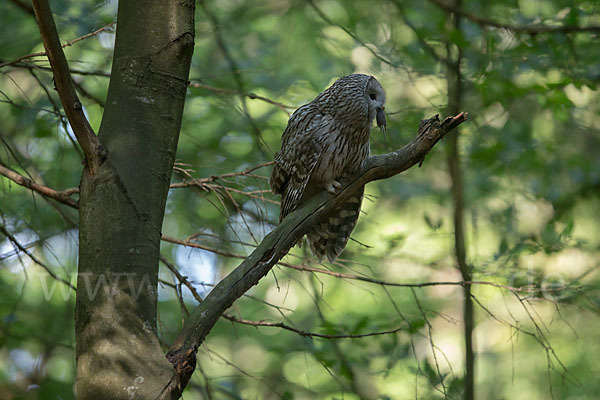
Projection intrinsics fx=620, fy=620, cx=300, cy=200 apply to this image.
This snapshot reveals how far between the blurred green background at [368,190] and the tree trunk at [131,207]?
613mm

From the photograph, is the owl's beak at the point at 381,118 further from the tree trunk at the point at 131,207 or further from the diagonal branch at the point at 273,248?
the tree trunk at the point at 131,207

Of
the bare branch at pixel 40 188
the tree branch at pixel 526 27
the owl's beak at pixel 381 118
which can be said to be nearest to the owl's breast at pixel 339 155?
the owl's beak at pixel 381 118

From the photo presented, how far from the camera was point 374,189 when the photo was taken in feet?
21.2

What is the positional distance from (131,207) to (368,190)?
440 centimetres

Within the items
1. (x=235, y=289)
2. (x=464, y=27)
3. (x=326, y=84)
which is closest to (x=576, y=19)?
(x=464, y=27)

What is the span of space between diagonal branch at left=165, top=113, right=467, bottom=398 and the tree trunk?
9 centimetres

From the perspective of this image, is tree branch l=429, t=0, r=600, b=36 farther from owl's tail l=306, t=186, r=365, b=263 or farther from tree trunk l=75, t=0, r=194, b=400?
tree trunk l=75, t=0, r=194, b=400

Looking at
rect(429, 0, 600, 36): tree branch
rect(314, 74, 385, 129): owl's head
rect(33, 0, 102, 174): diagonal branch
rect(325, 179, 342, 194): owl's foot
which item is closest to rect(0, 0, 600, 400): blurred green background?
rect(429, 0, 600, 36): tree branch

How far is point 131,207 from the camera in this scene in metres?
2.29

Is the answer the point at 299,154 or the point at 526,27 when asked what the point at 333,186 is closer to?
the point at 299,154

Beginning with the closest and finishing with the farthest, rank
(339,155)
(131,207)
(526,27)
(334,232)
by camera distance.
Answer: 1. (131,207)
2. (339,155)
3. (334,232)
4. (526,27)

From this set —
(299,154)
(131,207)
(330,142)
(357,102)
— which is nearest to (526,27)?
(357,102)

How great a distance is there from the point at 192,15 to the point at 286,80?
2.65 meters

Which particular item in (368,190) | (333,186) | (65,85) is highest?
(368,190)
